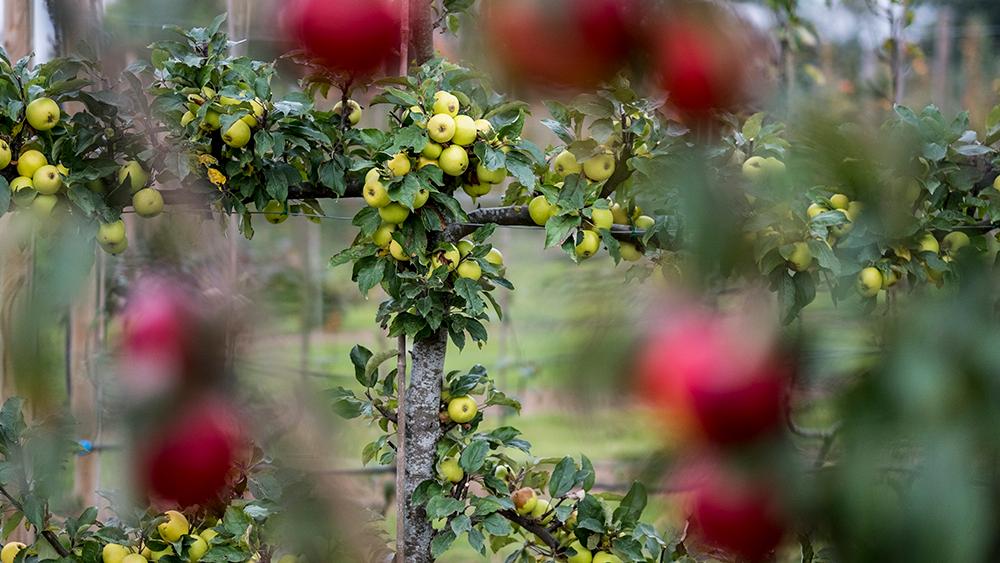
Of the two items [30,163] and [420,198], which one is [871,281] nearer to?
[420,198]

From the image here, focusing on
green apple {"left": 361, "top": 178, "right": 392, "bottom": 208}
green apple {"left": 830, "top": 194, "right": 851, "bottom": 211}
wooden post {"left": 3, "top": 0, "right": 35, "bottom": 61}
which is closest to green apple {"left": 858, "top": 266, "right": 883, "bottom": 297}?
green apple {"left": 830, "top": 194, "right": 851, "bottom": 211}

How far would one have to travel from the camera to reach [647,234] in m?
0.64

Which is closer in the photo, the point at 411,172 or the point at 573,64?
the point at 573,64

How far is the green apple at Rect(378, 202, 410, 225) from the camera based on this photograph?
2.27 feet

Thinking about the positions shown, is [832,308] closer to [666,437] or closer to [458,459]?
[666,437]

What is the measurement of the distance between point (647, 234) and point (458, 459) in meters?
0.27

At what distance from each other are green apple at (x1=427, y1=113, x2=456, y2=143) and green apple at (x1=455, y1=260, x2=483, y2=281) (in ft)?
0.36

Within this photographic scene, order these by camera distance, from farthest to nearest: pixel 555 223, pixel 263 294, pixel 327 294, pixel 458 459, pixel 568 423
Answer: pixel 327 294, pixel 458 459, pixel 555 223, pixel 263 294, pixel 568 423

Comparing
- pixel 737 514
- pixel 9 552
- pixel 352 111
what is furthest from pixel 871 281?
pixel 9 552

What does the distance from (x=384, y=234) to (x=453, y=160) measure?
0.29 feet

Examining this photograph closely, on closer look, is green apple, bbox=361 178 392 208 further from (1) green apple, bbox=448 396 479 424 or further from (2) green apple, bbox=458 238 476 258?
(1) green apple, bbox=448 396 479 424

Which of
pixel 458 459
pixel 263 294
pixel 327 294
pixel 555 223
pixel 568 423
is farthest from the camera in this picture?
pixel 327 294

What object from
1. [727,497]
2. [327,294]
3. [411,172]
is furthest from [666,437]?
[327,294]

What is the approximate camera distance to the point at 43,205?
64 centimetres
